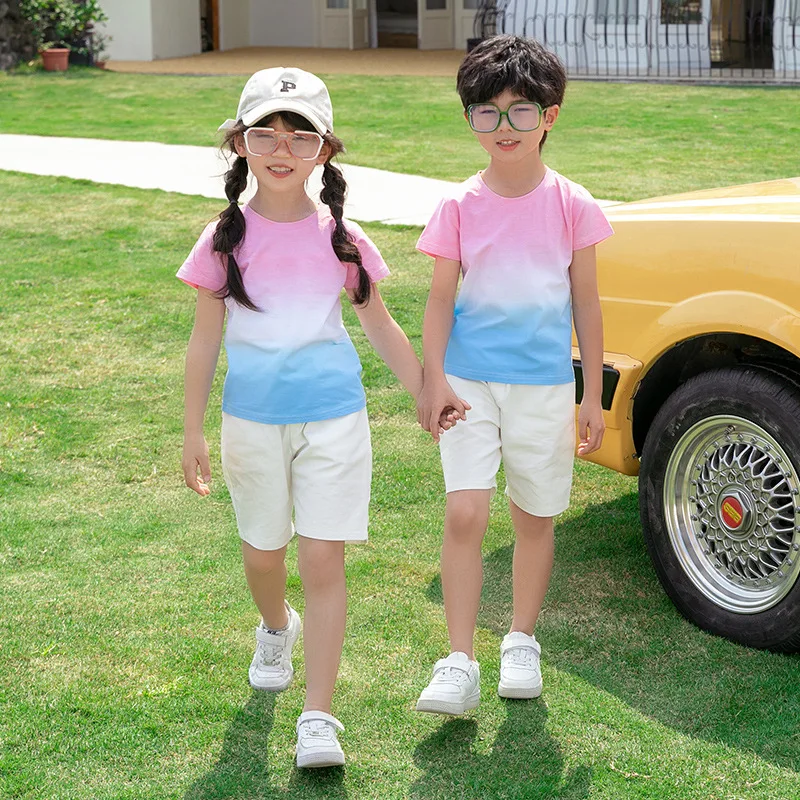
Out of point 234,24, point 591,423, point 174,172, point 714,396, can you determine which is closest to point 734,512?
point 714,396

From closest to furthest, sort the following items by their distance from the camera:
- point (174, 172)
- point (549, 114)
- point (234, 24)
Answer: point (549, 114), point (174, 172), point (234, 24)

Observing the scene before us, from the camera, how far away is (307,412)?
312cm

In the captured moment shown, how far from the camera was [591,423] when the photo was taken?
3.41m

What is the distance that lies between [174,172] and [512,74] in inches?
363

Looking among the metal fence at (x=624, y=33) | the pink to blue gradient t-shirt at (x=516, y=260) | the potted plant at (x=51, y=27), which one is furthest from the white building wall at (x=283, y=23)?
the pink to blue gradient t-shirt at (x=516, y=260)

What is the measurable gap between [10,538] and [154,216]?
578 cm

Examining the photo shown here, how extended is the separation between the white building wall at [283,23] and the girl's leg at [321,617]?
82.3ft

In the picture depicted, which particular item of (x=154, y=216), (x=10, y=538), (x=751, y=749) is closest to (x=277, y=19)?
(x=154, y=216)

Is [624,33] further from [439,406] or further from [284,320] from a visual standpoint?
[284,320]

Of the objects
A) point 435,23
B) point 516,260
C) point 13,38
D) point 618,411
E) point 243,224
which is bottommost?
point 618,411

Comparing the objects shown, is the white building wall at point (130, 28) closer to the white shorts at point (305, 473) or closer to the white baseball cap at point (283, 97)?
the white baseball cap at point (283, 97)

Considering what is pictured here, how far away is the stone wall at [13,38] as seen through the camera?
21312mm

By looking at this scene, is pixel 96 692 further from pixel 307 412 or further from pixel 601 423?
pixel 601 423

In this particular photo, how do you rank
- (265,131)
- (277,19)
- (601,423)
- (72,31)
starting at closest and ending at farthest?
(265,131)
(601,423)
(72,31)
(277,19)
